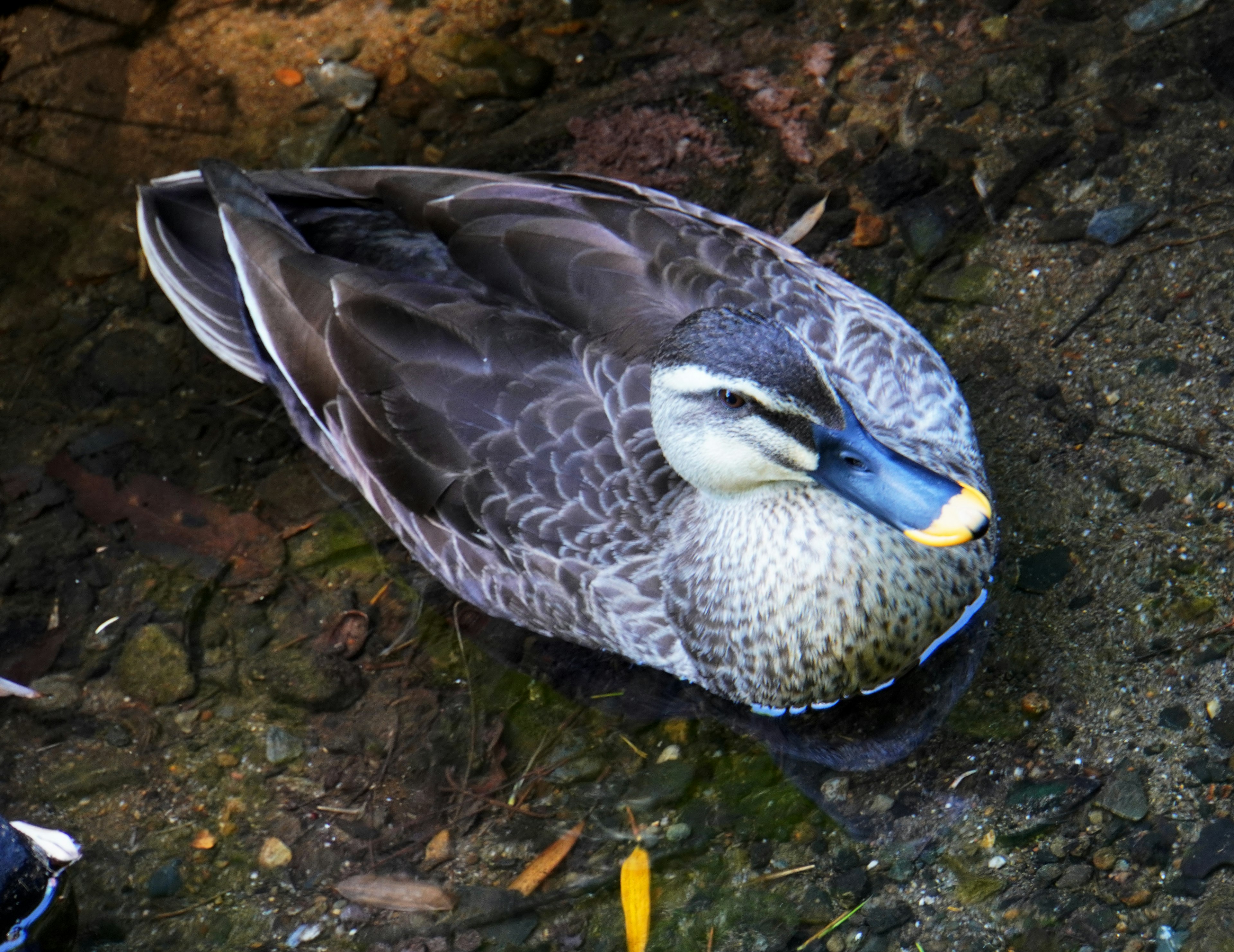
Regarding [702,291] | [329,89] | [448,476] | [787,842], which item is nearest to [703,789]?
[787,842]

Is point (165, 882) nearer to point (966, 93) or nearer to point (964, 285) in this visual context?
point (964, 285)

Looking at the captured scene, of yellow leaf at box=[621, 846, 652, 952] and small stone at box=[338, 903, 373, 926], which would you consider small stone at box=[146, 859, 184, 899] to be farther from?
yellow leaf at box=[621, 846, 652, 952]

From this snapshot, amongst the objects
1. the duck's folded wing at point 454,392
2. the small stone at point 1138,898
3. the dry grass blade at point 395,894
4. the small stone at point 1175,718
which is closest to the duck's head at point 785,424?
the duck's folded wing at point 454,392

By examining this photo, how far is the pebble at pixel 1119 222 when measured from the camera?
5.14m

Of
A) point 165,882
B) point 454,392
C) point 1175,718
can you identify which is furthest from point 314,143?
point 1175,718

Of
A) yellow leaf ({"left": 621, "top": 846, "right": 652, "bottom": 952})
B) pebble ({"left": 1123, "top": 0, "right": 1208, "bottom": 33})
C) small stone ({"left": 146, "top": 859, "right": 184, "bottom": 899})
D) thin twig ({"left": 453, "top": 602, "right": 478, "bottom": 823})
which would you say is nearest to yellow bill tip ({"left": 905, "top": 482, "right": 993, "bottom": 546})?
yellow leaf ({"left": 621, "top": 846, "right": 652, "bottom": 952})

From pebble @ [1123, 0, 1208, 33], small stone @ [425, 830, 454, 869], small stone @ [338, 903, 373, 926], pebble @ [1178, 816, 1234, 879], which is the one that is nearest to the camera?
pebble @ [1178, 816, 1234, 879]

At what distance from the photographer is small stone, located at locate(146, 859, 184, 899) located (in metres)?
4.36

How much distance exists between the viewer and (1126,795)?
380 cm

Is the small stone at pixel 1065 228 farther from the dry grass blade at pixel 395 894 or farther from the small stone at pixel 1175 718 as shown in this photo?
the dry grass blade at pixel 395 894

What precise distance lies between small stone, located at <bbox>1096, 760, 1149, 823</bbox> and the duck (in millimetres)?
714

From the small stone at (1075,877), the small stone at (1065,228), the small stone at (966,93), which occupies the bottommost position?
the small stone at (1075,877)

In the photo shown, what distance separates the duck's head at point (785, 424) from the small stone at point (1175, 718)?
82cm

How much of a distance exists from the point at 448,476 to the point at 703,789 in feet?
4.31
